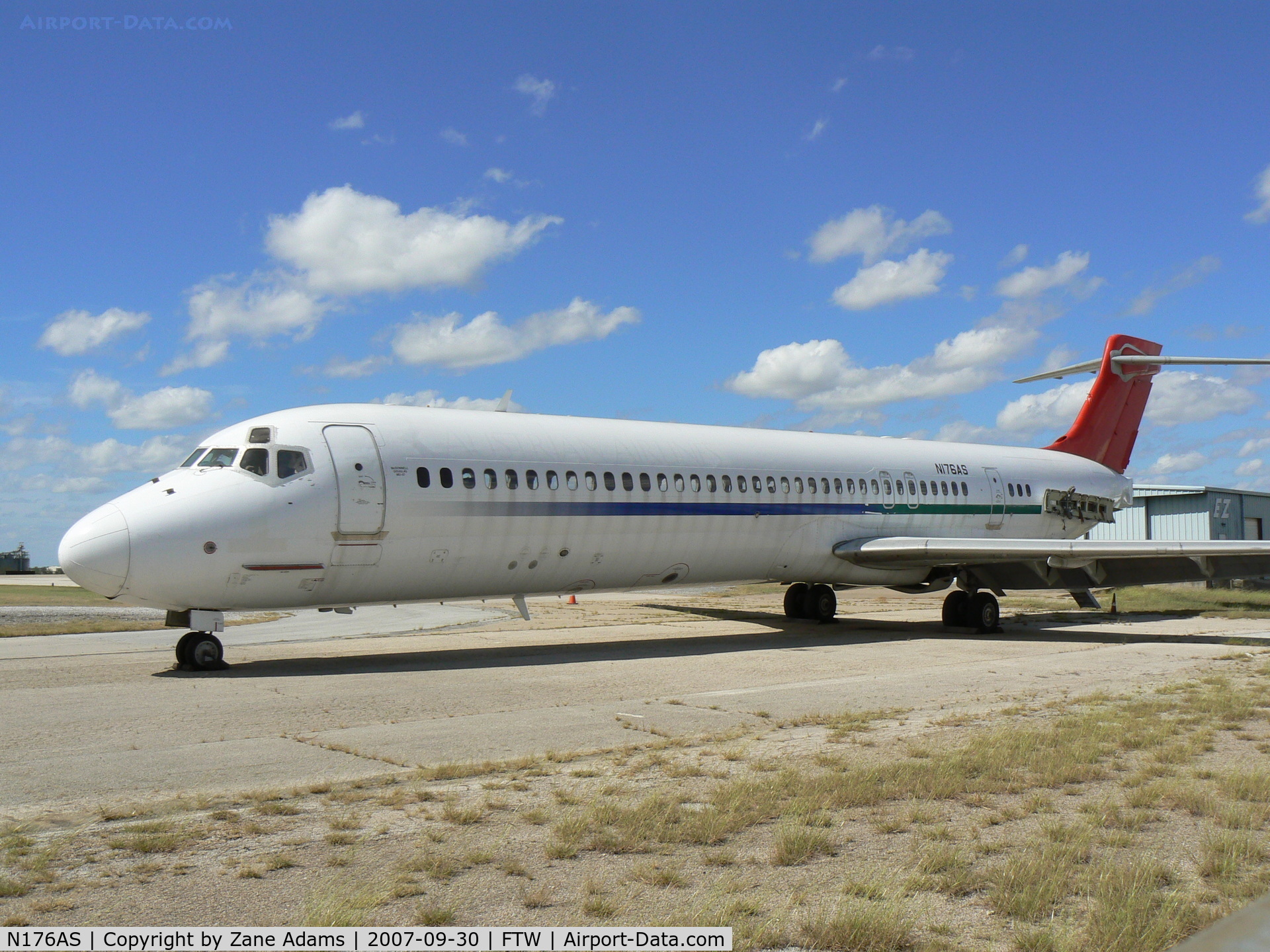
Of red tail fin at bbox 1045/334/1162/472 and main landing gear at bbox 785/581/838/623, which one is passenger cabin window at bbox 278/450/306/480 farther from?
red tail fin at bbox 1045/334/1162/472

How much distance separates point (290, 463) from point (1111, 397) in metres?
23.1

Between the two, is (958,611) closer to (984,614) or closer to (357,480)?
(984,614)

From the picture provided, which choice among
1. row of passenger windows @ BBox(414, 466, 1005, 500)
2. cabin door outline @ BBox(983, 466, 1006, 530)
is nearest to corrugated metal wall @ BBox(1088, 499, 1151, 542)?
cabin door outline @ BBox(983, 466, 1006, 530)

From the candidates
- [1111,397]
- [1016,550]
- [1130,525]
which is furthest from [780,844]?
[1130,525]

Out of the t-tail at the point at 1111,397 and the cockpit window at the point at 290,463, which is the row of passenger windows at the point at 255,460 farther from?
the t-tail at the point at 1111,397

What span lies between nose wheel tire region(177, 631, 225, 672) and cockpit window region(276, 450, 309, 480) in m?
2.42

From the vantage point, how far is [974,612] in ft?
72.3

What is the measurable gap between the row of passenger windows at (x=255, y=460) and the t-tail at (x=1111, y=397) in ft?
69.6

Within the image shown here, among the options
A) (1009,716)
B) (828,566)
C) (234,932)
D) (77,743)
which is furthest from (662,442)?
(234,932)

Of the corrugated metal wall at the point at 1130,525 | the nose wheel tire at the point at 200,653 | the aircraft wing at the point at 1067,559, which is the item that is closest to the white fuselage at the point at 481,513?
the nose wheel tire at the point at 200,653

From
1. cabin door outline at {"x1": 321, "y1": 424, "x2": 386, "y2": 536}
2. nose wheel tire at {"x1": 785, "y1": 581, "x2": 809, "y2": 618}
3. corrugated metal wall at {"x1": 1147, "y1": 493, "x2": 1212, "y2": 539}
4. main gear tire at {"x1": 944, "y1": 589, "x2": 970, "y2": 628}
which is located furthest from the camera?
corrugated metal wall at {"x1": 1147, "y1": 493, "x2": 1212, "y2": 539}

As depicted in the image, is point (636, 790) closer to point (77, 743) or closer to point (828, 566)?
point (77, 743)

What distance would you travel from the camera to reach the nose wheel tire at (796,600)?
2416 centimetres

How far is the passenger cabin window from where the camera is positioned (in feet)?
46.9
